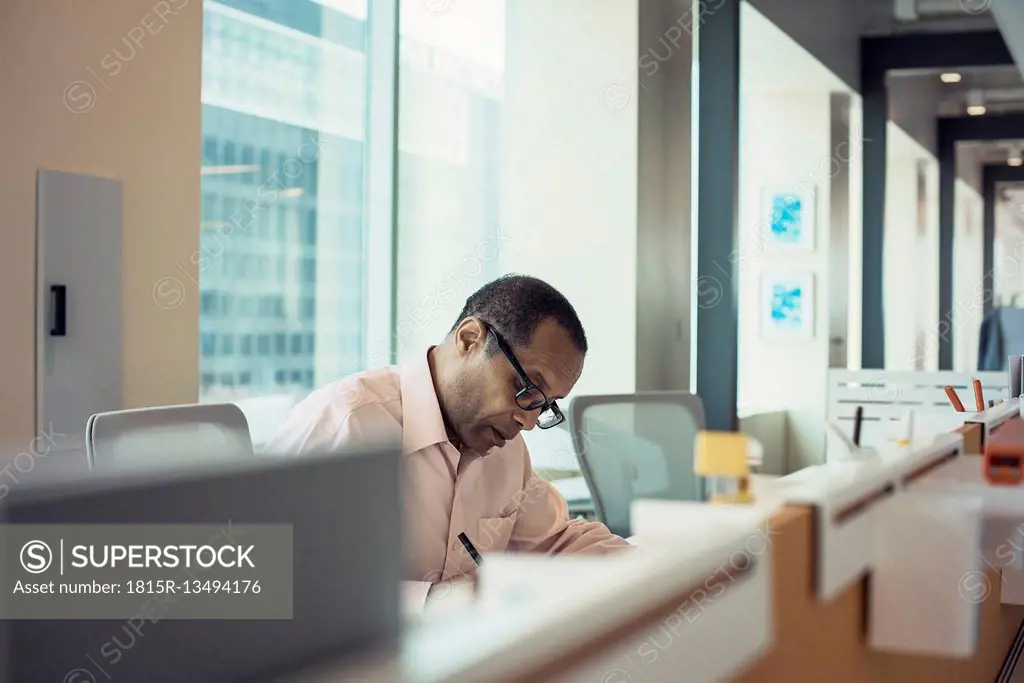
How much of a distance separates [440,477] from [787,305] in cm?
573

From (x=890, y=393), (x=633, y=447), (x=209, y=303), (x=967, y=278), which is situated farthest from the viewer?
(x=967, y=278)

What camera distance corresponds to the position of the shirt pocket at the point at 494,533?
6.66ft

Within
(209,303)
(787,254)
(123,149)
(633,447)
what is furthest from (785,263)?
(123,149)

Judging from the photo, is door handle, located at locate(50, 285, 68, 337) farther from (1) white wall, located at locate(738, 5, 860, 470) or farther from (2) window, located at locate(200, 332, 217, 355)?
(1) white wall, located at locate(738, 5, 860, 470)

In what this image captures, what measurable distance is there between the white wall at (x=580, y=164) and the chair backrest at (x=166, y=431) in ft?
9.71

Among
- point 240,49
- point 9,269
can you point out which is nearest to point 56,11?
point 9,269

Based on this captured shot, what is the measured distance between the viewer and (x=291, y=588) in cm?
67

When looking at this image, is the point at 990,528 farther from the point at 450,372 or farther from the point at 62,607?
the point at 62,607

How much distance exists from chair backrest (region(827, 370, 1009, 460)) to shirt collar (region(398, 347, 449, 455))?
2136 mm

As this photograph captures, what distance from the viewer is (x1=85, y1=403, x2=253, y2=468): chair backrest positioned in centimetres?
185

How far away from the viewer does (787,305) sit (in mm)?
7344

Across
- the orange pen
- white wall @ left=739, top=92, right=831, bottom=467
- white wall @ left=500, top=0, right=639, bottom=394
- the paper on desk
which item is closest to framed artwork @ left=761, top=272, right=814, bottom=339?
white wall @ left=739, top=92, right=831, bottom=467

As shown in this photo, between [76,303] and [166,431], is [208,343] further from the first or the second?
[166,431]

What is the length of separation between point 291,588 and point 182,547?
0.08 m
